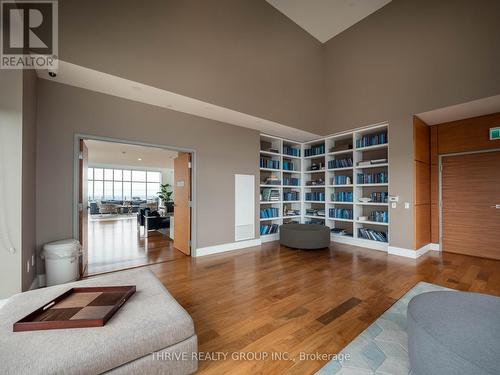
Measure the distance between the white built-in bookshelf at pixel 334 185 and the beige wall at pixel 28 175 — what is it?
4.26 m

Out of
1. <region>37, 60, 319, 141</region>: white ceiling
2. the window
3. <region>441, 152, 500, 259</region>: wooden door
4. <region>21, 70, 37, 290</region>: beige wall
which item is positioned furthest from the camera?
the window

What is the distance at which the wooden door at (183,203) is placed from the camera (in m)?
4.57

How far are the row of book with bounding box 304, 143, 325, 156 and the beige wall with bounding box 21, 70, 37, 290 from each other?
19.7ft

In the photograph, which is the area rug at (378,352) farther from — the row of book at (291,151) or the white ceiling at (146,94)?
the row of book at (291,151)

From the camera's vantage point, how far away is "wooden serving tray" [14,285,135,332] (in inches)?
53.6

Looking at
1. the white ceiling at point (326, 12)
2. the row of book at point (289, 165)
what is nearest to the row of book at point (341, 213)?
the row of book at point (289, 165)

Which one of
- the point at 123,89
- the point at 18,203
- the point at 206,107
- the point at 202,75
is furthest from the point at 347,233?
the point at 18,203

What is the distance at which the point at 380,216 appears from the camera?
5.04 meters

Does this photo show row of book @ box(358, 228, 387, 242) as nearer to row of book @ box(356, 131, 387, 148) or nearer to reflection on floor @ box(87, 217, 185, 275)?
row of book @ box(356, 131, 387, 148)

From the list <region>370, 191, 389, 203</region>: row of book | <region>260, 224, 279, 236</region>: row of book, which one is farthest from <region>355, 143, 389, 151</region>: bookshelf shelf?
<region>260, 224, 279, 236</region>: row of book

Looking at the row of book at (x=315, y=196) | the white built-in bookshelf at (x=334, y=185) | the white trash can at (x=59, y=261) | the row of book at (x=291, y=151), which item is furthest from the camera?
the row of book at (x=291, y=151)

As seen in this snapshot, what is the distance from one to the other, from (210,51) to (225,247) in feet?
13.0

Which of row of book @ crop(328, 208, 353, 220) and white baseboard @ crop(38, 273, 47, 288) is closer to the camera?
white baseboard @ crop(38, 273, 47, 288)

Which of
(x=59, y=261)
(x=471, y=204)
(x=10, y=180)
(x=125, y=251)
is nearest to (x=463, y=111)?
(x=471, y=204)
